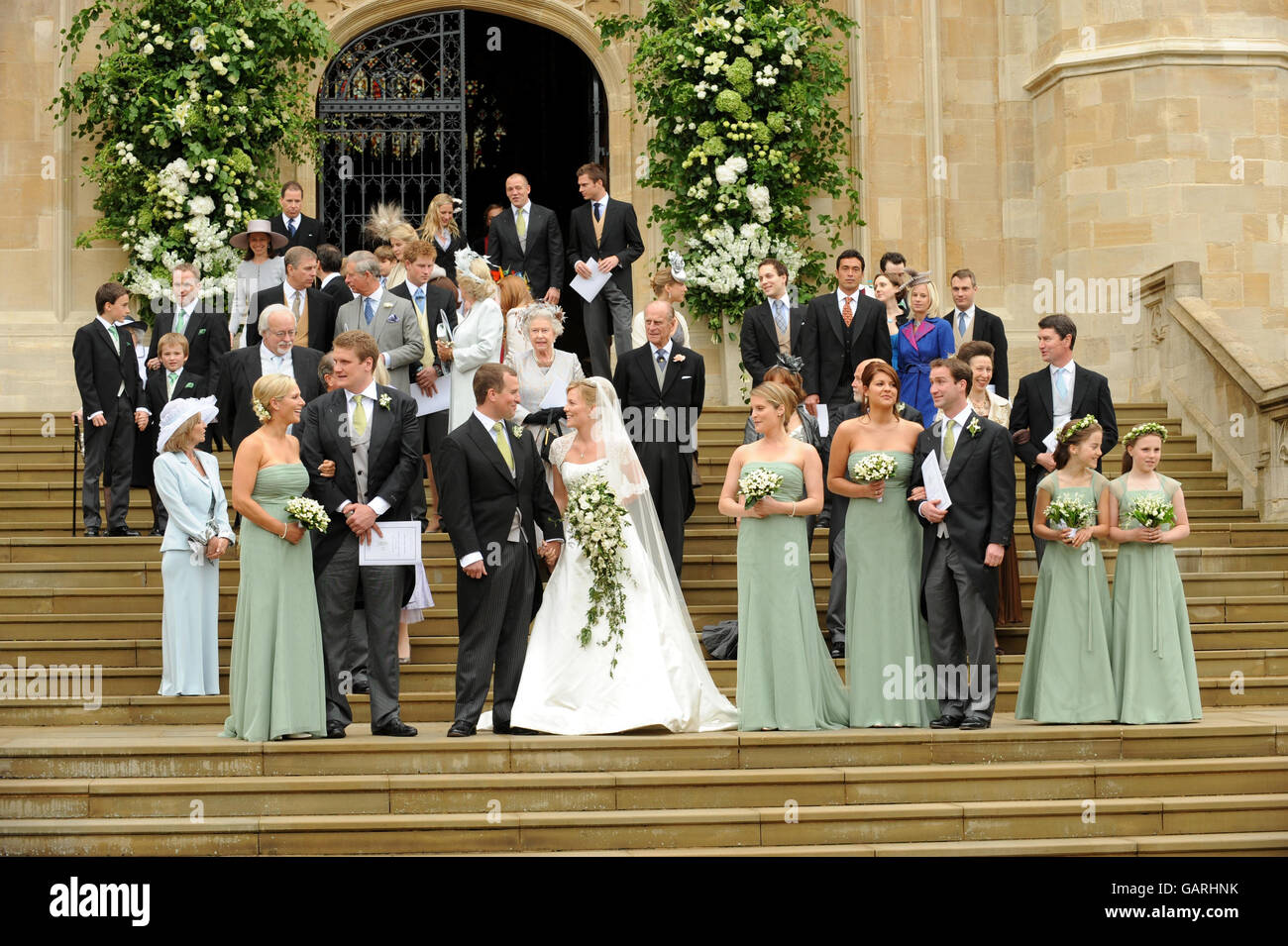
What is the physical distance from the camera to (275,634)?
9078mm

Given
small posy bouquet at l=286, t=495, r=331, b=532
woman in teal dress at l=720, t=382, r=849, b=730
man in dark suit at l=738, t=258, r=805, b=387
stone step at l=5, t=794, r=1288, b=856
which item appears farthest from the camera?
man in dark suit at l=738, t=258, r=805, b=387

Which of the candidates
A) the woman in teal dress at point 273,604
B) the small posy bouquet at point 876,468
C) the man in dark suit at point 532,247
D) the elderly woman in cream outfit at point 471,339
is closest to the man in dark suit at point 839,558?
the small posy bouquet at point 876,468

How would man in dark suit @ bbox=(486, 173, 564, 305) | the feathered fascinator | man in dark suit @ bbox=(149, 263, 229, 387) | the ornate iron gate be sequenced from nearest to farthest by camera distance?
man in dark suit @ bbox=(149, 263, 229, 387) → man in dark suit @ bbox=(486, 173, 564, 305) → the feathered fascinator → the ornate iron gate

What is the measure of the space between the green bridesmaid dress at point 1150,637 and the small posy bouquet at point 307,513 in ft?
14.4

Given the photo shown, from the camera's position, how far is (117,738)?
921cm

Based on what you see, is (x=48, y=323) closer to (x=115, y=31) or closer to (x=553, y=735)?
(x=115, y=31)

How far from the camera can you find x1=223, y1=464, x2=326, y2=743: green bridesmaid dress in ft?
29.7

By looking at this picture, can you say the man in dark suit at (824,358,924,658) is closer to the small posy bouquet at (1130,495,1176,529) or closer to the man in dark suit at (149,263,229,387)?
the small posy bouquet at (1130,495,1176,529)

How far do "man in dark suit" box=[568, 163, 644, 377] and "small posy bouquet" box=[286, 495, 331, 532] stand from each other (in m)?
4.59

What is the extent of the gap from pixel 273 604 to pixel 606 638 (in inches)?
70.6

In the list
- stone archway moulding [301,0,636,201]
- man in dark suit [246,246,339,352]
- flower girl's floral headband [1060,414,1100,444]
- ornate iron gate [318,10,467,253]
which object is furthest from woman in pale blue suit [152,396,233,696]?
stone archway moulding [301,0,636,201]

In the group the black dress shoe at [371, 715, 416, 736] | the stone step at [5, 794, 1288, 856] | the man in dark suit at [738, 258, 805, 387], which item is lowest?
the stone step at [5, 794, 1288, 856]

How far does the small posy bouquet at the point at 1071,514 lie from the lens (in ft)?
31.7
